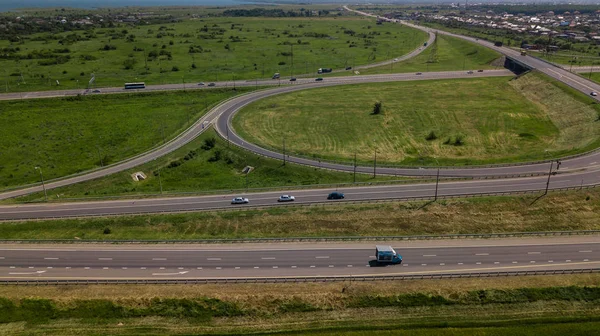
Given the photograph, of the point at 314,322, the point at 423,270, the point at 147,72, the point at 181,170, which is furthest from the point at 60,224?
the point at 147,72

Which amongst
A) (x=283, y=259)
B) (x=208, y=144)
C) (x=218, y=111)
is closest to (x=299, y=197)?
(x=283, y=259)

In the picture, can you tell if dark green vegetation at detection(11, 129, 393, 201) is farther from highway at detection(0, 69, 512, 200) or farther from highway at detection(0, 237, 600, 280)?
highway at detection(0, 237, 600, 280)

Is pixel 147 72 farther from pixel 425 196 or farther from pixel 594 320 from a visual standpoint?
pixel 594 320

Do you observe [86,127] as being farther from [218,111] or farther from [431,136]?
[431,136]

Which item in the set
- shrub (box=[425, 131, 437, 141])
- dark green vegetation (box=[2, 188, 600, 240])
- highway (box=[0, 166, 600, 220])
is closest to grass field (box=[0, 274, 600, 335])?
dark green vegetation (box=[2, 188, 600, 240])

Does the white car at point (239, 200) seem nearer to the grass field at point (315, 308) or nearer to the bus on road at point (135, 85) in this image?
the grass field at point (315, 308)

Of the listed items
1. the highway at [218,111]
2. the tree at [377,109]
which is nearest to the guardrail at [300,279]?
the highway at [218,111]
